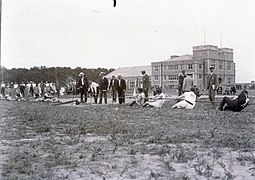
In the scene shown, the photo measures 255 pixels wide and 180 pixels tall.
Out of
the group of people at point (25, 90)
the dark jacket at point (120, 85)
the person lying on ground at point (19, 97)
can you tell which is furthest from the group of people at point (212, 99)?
the group of people at point (25, 90)

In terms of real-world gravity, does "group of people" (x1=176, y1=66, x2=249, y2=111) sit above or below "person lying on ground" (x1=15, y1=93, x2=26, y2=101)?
above

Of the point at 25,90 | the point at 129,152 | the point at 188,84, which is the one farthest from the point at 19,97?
the point at 129,152

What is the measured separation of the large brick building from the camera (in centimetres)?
6494

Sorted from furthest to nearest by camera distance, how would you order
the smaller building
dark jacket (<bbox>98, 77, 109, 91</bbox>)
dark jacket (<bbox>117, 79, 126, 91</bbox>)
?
the smaller building
dark jacket (<bbox>98, 77, 109, 91</bbox>)
dark jacket (<bbox>117, 79, 126, 91</bbox>)

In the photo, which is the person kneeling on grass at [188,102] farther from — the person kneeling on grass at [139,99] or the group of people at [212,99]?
the person kneeling on grass at [139,99]

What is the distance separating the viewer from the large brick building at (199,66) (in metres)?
64.9

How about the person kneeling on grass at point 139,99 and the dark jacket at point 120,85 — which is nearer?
the person kneeling on grass at point 139,99

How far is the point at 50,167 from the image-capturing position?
4.30 metres

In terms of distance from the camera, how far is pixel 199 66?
68688mm

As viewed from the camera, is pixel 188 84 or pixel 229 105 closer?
pixel 229 105

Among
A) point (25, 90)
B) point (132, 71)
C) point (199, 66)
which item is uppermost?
point (199, 66)

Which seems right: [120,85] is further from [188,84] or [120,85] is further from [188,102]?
[188,102]

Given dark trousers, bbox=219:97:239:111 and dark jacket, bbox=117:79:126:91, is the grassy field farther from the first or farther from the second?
dark jacket, bbox=117:79:126:91

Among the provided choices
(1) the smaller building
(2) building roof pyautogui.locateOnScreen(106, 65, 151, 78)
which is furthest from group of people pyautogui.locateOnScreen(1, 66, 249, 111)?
(2) building roof pyautogui.locateOnScreen(106, 65, 151, 78)
